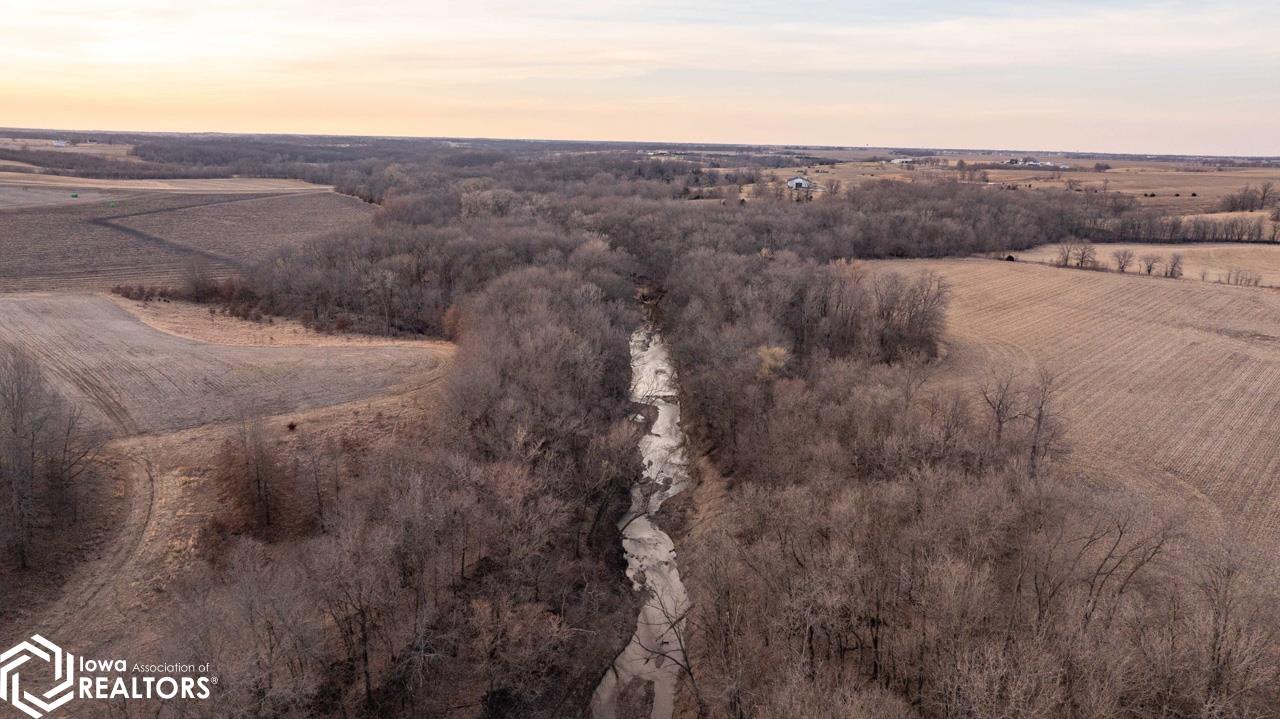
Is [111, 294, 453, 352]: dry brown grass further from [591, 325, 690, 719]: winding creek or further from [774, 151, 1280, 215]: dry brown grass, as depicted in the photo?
[774, 151, 1280, 215]: dry brown grass

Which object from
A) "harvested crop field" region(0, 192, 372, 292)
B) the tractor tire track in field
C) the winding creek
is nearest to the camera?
the winding creek

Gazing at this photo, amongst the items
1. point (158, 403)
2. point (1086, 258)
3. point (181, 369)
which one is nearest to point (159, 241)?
point (181, 369)

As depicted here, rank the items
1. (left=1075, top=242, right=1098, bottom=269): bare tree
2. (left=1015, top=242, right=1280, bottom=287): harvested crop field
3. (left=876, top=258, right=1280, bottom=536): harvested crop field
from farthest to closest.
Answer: (left=1075, top=242, right=1098, bottom=269): bare tree, (left=1015, top=242, right=1280, bottom=287): harvested crop field, (left=876, top=258, right=1280, bottom=536): harvested crop field

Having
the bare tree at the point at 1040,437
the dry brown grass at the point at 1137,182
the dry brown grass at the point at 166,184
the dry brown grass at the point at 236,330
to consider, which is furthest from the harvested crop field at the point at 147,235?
the dry brown grass at the point at 1137,182

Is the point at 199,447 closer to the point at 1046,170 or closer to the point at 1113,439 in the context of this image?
the point at 1113,439

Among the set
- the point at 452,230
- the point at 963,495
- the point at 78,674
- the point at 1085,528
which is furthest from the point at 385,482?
the point at 452,230

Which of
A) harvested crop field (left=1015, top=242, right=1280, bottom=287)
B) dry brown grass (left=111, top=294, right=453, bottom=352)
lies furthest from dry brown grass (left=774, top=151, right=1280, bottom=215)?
dry brown grass (left=111, top=294, right=453, bottom=352)

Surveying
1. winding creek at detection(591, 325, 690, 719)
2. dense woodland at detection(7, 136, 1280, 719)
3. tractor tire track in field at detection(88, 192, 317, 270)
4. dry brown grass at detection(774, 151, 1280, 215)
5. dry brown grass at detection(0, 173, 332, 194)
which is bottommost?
winding creek at detection(591, 325, 690, 719)
